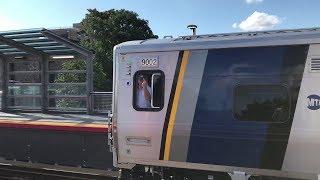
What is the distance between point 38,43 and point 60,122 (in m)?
3.00

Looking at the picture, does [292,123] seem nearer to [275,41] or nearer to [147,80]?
[275,41]

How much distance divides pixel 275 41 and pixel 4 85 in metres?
10.5

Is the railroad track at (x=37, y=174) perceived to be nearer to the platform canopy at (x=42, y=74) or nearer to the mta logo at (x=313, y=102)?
the platform canopy at (x=42, y=74)

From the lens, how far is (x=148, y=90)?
313 inches

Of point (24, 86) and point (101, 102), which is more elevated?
point (24, 86)

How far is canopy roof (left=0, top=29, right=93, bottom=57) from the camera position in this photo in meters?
13.0

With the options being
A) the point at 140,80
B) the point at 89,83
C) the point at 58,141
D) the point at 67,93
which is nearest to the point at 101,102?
the point at 89,83

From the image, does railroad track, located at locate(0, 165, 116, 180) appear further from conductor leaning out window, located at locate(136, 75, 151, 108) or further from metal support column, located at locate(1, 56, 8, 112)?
metal support column, located at locate(1, 56, 8, 112)

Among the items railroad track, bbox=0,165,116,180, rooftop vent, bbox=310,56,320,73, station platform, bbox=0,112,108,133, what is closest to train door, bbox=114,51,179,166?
rooftop vent, bbox=310,56,320,73

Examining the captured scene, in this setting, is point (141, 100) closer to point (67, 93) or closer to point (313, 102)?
point (313, 102)

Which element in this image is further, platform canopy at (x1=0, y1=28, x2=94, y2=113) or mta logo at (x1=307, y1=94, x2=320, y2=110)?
platform canopy at (x1=0, y1=28, x2=94, y2=113)

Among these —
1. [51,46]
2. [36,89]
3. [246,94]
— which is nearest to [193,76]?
[246,94]

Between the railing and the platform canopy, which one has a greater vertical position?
the platform canopy

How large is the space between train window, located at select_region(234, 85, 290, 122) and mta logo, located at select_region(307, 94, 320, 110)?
0.99ft
